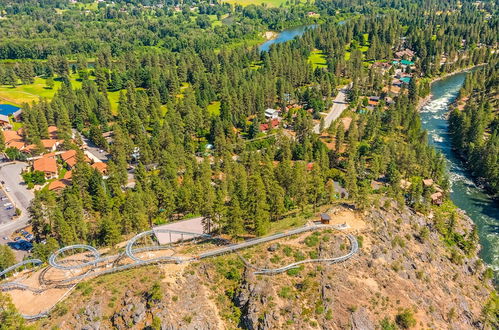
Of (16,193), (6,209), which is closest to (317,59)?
(16,193)

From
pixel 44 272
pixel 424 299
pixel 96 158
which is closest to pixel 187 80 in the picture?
pixel 96 158

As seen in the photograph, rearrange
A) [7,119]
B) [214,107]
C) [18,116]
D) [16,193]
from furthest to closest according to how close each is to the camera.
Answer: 1. [214,107]
2. [18,116]
3. [7,119]
4. [16,193]

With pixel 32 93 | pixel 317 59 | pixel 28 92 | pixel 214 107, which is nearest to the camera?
pixel 214 107

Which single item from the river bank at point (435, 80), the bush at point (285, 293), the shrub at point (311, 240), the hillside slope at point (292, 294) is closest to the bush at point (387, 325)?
the hillside slope at point (292, 294)

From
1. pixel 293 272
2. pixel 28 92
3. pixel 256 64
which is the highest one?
pixel 293 272

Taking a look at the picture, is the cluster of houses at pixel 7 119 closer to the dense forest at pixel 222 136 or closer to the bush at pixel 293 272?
the dense forest at pixel 222 136

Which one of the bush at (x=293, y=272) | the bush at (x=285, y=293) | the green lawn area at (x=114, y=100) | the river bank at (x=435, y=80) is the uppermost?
the bush at (x=293, y=272)

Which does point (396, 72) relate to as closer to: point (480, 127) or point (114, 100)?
point (480, 127)
